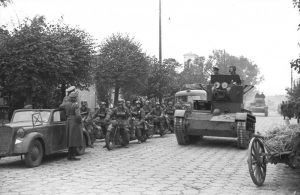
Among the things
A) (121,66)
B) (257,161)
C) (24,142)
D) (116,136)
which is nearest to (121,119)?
(116,136)

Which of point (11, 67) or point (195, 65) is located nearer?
point (11, 67)

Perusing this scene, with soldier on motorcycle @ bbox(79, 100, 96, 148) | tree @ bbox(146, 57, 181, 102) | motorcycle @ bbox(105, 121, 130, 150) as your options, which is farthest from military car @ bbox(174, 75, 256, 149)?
tree @ bbox(146, 57, 181, 102)

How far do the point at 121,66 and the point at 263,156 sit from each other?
62.2 ft

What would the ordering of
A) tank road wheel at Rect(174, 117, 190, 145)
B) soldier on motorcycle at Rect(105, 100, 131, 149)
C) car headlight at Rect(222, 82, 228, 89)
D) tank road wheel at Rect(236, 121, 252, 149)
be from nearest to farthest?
tank road wheel at Rect(236, 121, 252, 149), soldier on motorcycle at Rect(105, 100, 131, 149), tank road wheel at Rect(174, 117, 190, 145), car headlight at Rect(222, 82, 228, 89)

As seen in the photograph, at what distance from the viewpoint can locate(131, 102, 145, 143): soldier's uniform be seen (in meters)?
14.7

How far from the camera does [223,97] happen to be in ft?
47.3

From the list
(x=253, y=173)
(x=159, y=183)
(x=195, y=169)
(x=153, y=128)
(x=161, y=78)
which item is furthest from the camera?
(x=161, y=78)

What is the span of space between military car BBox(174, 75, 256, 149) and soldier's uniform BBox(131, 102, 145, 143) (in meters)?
1.54

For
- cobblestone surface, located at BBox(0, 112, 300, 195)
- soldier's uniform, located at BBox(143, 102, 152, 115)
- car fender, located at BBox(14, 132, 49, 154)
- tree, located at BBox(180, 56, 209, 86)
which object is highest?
tree, located at BBox(180, 56, 209, 86)

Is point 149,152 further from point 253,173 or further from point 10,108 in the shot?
point 10,108

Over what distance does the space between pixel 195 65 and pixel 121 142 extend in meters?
43.7

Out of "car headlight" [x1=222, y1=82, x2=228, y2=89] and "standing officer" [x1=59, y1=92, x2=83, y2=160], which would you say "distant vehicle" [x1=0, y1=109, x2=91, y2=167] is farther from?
"car headlight" [x1=222, y1=82, x2=228, y2=89]

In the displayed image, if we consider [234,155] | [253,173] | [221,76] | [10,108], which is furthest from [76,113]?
[10,108]

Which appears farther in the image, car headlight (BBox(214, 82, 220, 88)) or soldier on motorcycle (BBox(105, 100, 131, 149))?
car headlight (BBox(214, 82, 220, 88))
